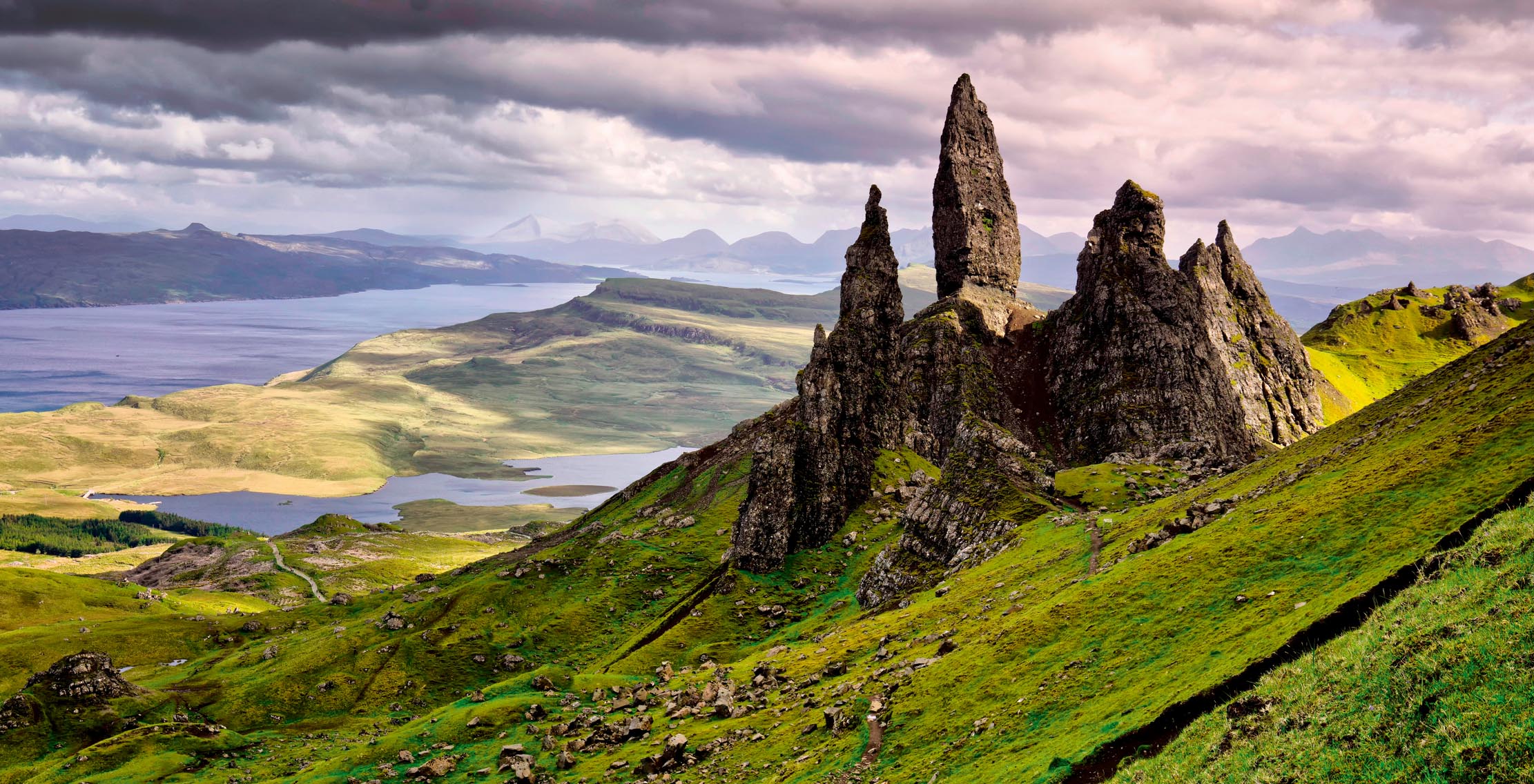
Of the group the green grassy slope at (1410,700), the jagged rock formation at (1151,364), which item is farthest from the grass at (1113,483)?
the green grassy slope at (1410,700)

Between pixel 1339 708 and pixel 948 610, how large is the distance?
55.8 metres

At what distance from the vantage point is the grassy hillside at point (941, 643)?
53.4 metres

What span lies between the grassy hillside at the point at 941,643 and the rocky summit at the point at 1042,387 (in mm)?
9491

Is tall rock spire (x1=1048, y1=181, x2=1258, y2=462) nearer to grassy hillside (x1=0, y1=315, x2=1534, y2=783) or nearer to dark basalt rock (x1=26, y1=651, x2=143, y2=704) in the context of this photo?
grassy hillside (x1=0, y1=315, x2=1534, y2=783)

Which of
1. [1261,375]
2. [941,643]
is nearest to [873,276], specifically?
[1261,375]

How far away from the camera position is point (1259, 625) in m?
51.1

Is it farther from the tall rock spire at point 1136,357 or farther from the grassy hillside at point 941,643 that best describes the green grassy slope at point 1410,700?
the tall rock spire at point 1136,357

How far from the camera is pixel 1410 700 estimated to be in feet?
111

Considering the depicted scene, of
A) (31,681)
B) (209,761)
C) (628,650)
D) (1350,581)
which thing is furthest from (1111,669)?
(31,681)

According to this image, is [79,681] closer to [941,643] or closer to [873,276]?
[941,643]

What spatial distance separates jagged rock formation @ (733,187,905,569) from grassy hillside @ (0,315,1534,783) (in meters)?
5.38

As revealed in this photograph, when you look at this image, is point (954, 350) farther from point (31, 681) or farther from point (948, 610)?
point (31, 681)

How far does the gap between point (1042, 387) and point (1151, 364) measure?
77.2ft

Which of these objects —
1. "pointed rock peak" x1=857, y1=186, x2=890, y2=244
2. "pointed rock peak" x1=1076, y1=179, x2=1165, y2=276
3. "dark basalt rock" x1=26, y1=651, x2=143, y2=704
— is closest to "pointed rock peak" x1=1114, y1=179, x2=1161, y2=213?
"pointed rock peak" x1=1076, y1=179, x2=1165, y2=276
